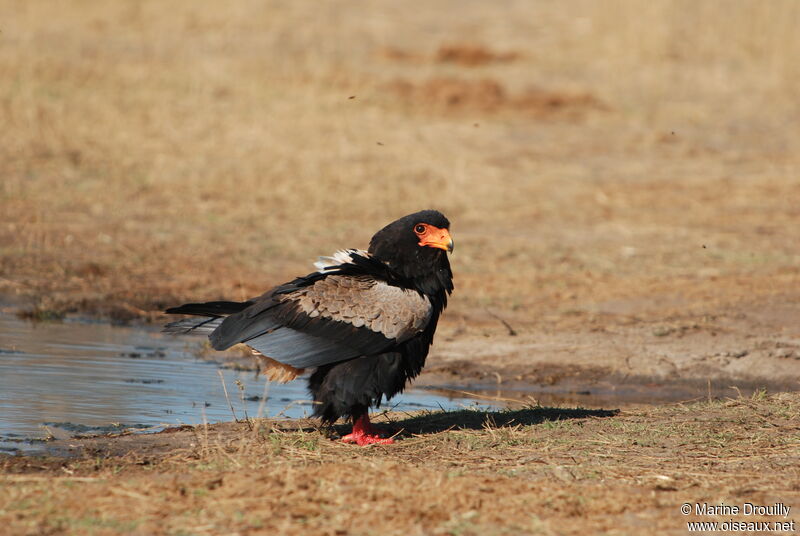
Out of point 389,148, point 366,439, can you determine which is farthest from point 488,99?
point 366,439

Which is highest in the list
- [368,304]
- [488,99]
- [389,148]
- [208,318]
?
[488,99]

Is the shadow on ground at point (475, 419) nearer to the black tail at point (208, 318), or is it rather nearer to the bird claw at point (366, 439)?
the bird claw at point (366, 439)

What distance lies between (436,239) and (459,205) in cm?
853

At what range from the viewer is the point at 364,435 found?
243 inches

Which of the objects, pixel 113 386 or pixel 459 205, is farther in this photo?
pixel 459 205

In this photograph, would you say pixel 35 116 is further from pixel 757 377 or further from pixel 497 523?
pixel 497 523

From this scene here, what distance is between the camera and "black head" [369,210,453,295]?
6.43 m

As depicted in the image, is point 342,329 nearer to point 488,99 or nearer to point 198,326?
point 198,326

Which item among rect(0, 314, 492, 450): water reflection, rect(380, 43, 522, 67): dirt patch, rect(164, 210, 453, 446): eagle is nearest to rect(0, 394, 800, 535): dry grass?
rect(164, 210, 453, 446): eagle

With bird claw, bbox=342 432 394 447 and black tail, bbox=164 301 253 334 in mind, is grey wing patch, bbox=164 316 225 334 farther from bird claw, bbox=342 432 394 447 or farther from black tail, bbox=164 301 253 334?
bird claw, bbox=342 432 394 447

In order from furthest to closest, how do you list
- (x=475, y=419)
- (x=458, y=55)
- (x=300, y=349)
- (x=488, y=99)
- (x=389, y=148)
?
1. (x=458, y=55)
2. (x=488, y=99)
3. (x=389, y=148)
4. (x=475, y=419)
5. (x=300, y=349)

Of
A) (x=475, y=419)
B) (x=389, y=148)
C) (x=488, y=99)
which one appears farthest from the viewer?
(x=488, y=99)

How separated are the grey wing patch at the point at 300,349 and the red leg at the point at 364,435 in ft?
1.23

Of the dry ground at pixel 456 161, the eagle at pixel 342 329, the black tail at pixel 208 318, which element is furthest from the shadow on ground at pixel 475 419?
the dry ground at pixel 456 161
